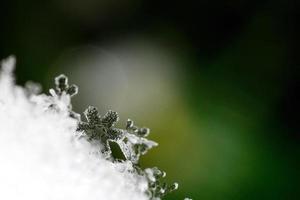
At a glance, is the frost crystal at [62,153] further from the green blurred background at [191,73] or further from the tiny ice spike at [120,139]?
the green blurred background at [191,73]

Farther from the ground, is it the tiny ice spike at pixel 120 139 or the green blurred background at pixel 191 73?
the green blurred background at pixel 191 73

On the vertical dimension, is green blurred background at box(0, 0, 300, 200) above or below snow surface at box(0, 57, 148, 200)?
above

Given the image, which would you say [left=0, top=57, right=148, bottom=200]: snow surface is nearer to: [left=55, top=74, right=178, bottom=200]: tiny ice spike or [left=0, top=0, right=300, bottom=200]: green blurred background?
[left=55, top=74, right=178, bottom=200]: tiny ice spike

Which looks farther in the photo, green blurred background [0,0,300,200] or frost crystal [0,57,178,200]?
green blurred background [0,0,300,200]

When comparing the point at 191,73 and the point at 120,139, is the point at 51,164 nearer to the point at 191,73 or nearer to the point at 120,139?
the point at 120,139

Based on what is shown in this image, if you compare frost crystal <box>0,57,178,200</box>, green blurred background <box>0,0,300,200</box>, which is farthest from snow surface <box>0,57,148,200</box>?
green blurred background <box>0,0,300,200</box>

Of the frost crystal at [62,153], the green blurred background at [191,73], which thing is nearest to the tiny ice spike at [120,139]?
the frost crystal at [62,153]

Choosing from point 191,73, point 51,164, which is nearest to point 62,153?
point 51,164
